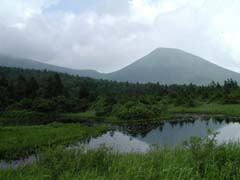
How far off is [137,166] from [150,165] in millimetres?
540

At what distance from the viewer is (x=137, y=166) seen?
6891 millimetres

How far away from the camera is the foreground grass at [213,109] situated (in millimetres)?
45044

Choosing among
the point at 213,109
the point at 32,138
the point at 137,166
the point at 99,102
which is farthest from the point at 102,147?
the point at 213,109

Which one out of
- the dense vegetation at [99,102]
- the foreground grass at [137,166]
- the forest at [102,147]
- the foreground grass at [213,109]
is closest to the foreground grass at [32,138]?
the forest at [102,147]

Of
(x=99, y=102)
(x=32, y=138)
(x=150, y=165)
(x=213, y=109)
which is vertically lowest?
(x=32, y=138)

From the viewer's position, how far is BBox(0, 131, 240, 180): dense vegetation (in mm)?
6293

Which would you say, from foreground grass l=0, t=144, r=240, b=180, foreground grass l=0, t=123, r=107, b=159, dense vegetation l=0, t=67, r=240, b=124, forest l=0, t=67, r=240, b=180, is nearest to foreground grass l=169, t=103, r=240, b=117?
forest l=0, t=67, r=240, b=180

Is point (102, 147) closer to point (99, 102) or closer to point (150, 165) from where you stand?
point (150, 165)

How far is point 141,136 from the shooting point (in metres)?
27.2

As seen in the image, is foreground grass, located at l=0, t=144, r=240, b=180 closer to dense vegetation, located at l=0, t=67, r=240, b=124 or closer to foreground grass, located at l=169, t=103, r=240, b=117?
dense vegetation, located at l=0, t=67, r=240, b=124

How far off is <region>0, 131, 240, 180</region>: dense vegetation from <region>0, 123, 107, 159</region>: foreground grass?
33.2ft

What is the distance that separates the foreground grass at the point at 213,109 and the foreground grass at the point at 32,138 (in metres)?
25.6

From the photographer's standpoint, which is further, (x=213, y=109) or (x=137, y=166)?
(x=213, y=109)

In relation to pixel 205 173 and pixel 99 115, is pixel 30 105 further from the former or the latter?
pixel 205 173
